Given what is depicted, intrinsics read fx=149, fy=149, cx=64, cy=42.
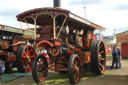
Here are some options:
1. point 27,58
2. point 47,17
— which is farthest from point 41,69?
point 27,58

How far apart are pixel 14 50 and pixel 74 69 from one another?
3.45 metres

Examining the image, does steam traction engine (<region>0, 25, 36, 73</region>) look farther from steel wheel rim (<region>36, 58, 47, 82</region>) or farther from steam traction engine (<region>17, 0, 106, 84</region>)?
steel wheel rim (<region>36, 58, 47, 82</region>)

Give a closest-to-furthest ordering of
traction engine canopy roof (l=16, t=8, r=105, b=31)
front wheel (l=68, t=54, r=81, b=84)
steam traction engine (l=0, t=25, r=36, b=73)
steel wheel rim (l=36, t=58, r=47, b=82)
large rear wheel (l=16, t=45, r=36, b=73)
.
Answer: front wheel (l=68, t=54, r=81, b=84) → traction engine canopy roof (l=16, t=8, r=105, b=31) → steel wheel rim (l=36, t=58, r=47, b=82) → steam traction engine (l=0, t=25, r=36, b=73) → large rear wheel (l=16, t=45, r=36, b=73)

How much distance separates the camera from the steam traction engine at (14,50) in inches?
247

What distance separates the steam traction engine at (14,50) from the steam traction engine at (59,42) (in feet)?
4.99

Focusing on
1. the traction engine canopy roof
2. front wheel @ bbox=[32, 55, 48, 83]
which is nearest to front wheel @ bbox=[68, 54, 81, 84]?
front wheel @ bbox=[32, 55, 48, 83]

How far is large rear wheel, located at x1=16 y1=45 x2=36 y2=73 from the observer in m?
6.38

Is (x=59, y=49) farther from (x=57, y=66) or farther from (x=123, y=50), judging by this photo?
(x=123, y=50)

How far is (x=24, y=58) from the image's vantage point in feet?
21.9

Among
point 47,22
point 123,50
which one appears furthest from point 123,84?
point 123,50

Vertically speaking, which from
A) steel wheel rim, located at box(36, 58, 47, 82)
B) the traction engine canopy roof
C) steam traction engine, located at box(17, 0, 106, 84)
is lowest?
steel wheel rim, located at box(36, 58, 47, 82)

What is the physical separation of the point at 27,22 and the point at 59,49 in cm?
170

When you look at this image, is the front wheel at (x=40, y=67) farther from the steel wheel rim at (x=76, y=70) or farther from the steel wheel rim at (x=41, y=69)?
the steel wheel rim at (x=76, y=70)

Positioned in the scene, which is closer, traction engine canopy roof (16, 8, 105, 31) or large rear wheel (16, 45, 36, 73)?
traction engine canopy roof (16, 8, 105, 31)
